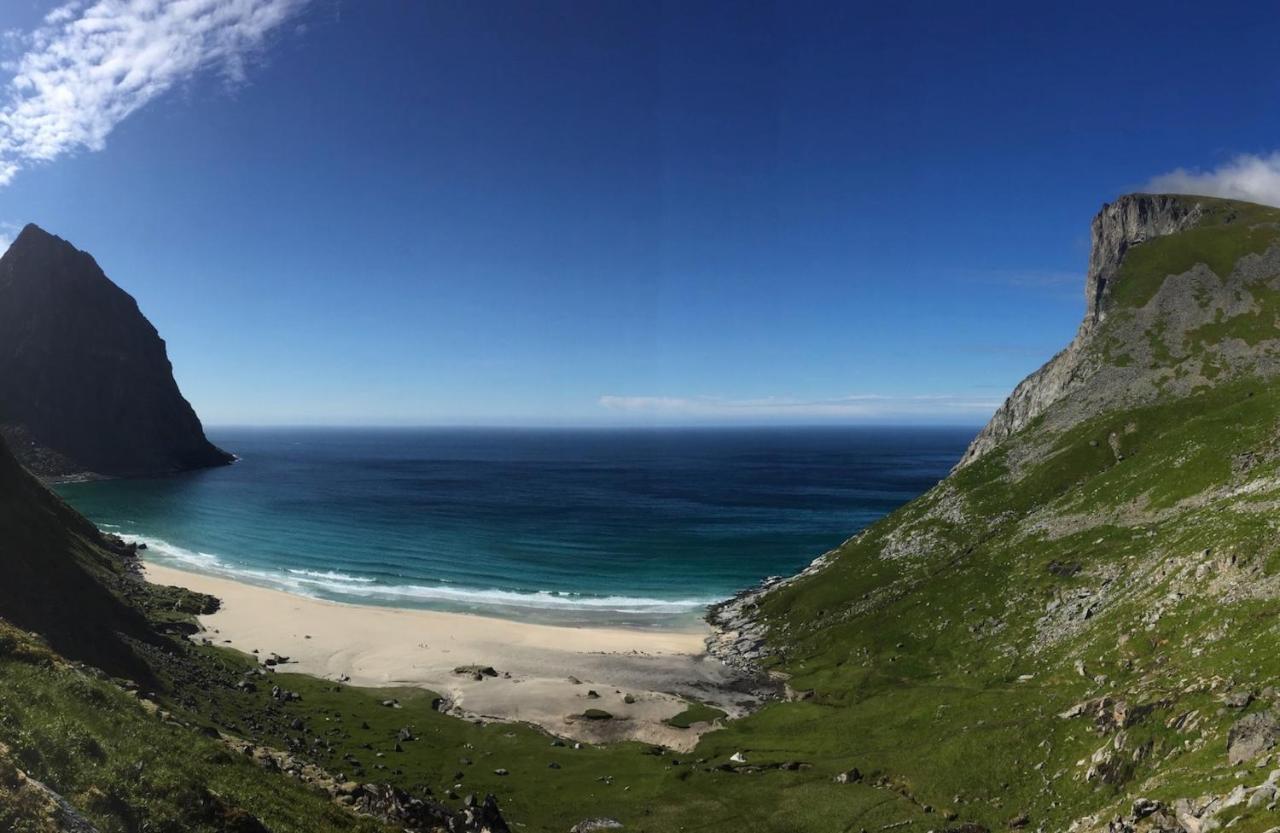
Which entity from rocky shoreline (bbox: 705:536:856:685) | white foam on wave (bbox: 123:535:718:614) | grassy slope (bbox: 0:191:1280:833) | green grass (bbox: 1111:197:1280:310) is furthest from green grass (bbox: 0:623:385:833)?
green grass (bbox: 1111:197:1280:310)

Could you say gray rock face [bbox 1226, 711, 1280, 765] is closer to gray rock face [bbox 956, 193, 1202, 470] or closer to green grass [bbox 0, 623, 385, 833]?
green grass [bbox 0, 623, 385, 833]

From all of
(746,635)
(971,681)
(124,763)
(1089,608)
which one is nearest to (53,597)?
(124,763)

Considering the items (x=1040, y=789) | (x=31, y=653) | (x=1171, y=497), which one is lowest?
(x=1040, y=789)

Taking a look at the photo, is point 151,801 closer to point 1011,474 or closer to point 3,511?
point 3,511

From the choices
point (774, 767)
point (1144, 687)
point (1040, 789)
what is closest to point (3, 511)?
point (774, 767)

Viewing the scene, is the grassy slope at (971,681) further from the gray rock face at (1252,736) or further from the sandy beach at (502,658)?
the sandy beach at (502,658)

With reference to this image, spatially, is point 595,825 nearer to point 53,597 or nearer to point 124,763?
point 124,763
